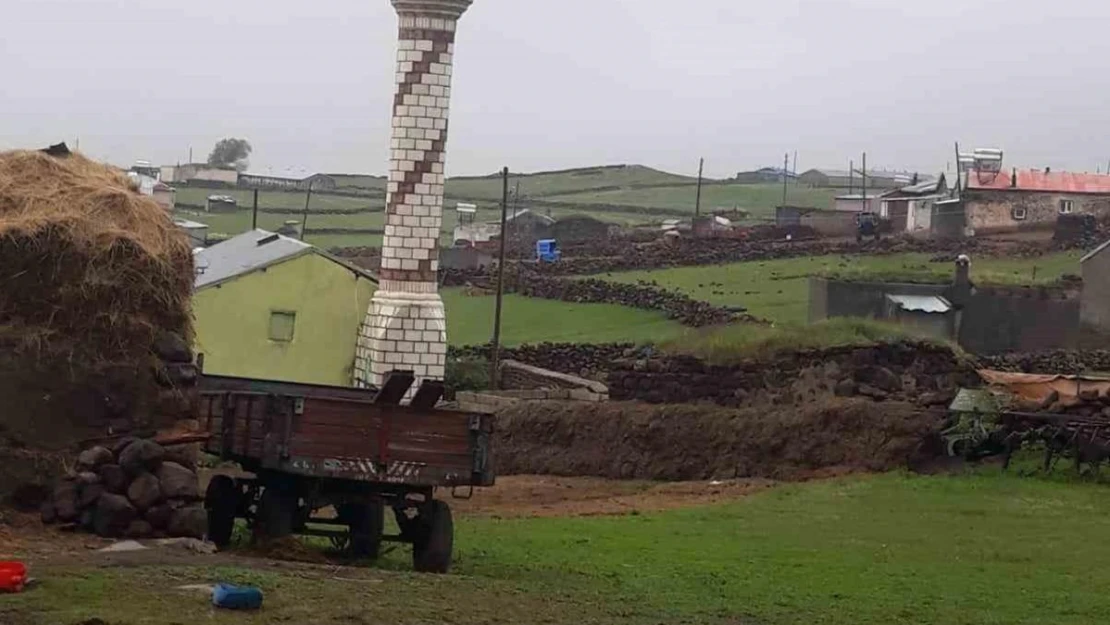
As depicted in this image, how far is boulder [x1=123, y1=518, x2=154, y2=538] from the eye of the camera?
17188mm

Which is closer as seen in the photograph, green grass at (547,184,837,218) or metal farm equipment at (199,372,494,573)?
metal farm equipment at (199,372,494,573)

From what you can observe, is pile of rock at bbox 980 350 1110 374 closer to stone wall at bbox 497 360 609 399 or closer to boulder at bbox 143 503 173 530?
stone wall at bbox 497 360 609 399

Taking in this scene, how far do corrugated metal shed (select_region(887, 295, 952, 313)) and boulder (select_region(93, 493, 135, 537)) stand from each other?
113ft

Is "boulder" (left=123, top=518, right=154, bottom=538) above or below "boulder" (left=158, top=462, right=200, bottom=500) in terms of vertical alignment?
below

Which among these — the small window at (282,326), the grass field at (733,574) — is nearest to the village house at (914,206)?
the small window at (282,326)

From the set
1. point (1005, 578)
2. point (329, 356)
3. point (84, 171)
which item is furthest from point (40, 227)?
point (329, 356)

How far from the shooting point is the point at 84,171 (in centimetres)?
2108

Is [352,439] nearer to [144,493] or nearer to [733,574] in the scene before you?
[144,493]

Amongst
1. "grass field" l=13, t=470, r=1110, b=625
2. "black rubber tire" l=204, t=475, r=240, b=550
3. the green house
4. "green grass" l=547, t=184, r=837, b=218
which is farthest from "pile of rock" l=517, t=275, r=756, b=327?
"green grass" l=547, t=184, r=837, b=218

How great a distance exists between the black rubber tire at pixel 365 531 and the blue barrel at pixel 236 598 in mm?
4929

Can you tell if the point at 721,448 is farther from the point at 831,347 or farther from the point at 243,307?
the point at 243,307

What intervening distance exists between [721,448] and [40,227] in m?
18.5

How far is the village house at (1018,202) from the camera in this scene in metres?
82.4

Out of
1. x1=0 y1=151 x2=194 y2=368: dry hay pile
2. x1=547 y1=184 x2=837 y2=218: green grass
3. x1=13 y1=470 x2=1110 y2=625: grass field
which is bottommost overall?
x1=13 y1=470 x2=1110 y2=625: grass field
